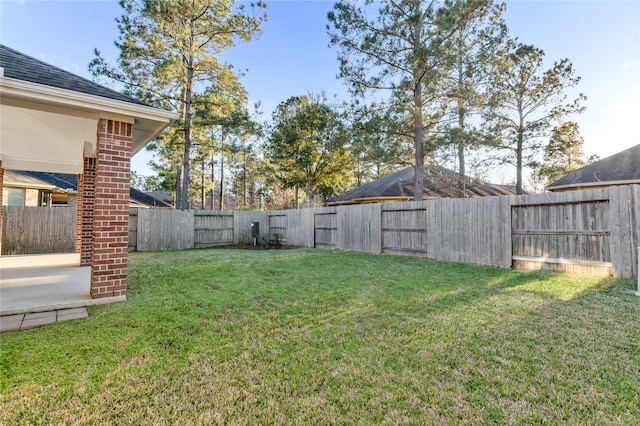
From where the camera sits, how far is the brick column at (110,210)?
3736mm

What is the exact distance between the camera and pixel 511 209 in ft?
20.9

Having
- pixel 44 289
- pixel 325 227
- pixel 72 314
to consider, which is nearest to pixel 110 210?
pixel 72 314

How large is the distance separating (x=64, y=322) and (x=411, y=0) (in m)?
11.8

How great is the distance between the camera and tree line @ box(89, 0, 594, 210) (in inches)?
382

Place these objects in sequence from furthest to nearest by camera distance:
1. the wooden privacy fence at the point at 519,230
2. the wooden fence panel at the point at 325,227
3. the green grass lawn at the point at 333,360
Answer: the wooden fence panel at the point at 325,227, the wooden privacy fence at the point at 519,230, the green grass lawn at the point at 333,360

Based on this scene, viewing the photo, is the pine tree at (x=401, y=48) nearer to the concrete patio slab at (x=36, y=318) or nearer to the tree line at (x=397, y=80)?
the tree line at (x=397, y=80)

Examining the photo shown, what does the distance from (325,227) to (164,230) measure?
6322 mm

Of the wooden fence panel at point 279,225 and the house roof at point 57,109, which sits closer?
the house roof at point 57,109

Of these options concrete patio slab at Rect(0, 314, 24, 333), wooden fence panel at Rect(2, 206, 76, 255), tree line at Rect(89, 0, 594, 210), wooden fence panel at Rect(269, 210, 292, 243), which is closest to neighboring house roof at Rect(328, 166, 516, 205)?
tree line at Rect(89, 0, 594, 210)

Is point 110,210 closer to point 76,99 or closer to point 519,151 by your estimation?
point 76,99

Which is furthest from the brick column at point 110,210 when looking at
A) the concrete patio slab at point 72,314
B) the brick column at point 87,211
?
the brick column at point 87,211

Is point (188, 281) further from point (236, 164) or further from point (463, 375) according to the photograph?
point (236, 164)

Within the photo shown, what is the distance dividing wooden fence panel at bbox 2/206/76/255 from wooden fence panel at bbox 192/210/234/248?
4.10m

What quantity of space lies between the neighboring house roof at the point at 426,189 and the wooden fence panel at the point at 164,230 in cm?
993
